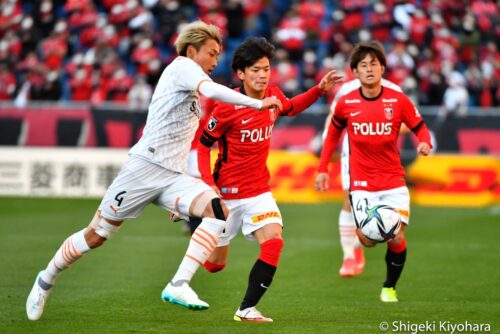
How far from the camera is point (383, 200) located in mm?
9422

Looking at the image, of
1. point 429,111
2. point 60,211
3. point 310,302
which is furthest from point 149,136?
point 429,111

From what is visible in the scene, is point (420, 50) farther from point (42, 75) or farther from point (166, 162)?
point (166, 162)

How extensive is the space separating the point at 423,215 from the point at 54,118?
28.0 feet


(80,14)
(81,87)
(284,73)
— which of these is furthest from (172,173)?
(80,14)

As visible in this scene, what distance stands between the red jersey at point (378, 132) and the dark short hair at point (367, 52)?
334 mm

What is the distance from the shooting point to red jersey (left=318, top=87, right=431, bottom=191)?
9.42 meters

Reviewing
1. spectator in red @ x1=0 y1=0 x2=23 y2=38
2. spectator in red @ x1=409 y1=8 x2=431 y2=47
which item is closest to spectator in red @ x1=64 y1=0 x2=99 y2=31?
spectator in red @ x1=0 y1=0 x2=23 y2=38

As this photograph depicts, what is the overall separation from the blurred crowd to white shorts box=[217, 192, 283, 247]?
15.5 m

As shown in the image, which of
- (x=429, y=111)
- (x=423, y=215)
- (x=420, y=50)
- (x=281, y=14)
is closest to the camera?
(x=423, y=215)

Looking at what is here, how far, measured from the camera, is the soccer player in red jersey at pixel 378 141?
9352mm

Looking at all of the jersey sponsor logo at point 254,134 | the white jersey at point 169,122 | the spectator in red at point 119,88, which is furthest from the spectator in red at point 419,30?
the white jersey at point 169,122

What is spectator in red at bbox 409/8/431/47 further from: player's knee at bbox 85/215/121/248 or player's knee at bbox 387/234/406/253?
player's knee at bbox 85/215/121/248

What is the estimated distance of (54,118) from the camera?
22344mm

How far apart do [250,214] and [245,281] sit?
7.92 feet
